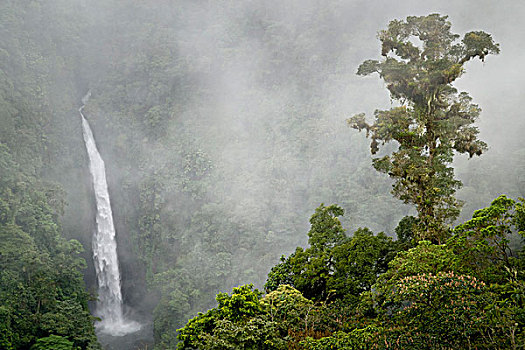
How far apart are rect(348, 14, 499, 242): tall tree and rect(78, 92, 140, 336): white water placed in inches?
976

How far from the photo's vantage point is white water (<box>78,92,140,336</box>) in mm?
32312

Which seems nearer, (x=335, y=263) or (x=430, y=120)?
(x=430, y=120)

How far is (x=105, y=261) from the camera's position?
3397cm

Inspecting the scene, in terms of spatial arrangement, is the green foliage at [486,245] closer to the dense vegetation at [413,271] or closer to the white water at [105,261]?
the dense vegetation at [413,271]

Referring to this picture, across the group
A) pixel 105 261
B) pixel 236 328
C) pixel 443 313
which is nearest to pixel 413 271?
pixel 443 313

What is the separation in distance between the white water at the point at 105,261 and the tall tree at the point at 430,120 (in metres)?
24.8

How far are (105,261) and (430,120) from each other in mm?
28209

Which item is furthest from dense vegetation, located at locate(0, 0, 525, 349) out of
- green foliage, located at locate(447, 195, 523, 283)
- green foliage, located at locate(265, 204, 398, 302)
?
green foliage, located at locate(447, 195, 523, 283)

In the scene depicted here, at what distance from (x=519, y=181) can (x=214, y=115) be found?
2527cm

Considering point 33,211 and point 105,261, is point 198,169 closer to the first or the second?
point 105,261

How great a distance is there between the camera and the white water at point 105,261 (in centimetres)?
3231

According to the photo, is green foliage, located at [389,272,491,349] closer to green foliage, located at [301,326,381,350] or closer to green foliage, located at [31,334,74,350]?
green foliage, located at [301,326,381,350]

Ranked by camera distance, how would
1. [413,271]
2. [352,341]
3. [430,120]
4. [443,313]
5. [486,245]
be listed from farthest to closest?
[430,120] < [413,271] < [486,245] < [352,341] < [443,313]

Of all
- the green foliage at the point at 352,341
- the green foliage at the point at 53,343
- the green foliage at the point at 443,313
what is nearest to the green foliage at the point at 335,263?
the green foliage at the point at 352,341
